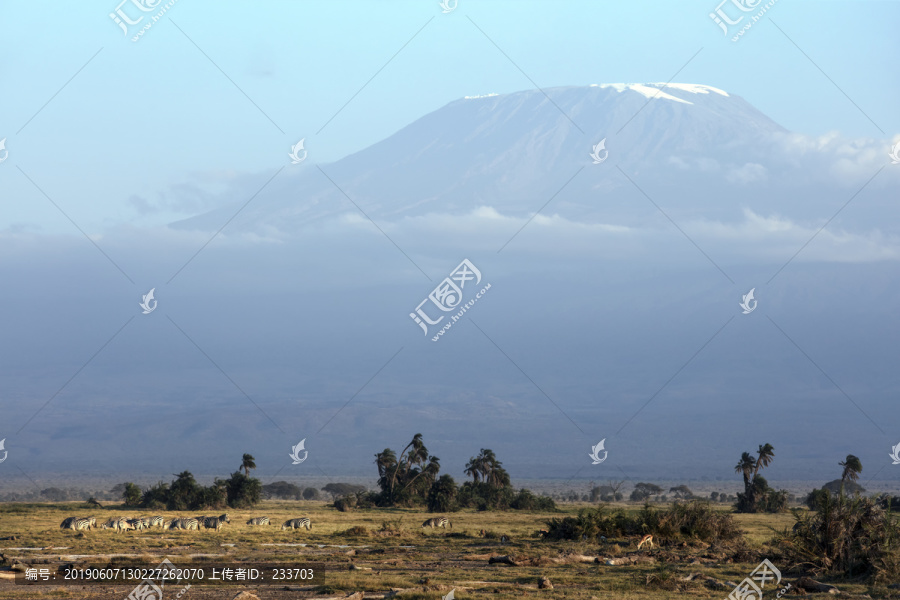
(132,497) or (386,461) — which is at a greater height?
(386,461)

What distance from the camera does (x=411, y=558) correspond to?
76.3ft

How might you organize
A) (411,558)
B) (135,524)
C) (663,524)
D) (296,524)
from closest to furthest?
(411,558) → (663,524) → (135,524) → (296,524)

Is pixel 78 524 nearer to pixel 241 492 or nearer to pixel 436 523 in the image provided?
pixel 436 523

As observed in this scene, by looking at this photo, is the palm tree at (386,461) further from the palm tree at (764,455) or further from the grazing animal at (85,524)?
the grazing animal at (85,524)

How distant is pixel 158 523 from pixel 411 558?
40.8ft

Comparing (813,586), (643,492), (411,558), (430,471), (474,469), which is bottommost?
(813,586)

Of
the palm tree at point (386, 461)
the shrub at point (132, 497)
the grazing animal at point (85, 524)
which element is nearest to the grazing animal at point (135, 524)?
the grazing animal at point (85, 524)

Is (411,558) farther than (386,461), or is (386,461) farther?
(386,461)

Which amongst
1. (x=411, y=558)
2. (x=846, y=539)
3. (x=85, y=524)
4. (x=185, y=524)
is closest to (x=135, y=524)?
(x=85, y=524)

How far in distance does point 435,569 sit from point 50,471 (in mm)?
133701

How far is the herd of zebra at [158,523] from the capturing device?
1190 inches

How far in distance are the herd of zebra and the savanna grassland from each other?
0.44 meters

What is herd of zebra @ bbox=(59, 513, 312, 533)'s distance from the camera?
30.2 metres

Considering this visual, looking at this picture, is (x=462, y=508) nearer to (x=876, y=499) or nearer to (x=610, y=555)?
(x=610, y=555)
